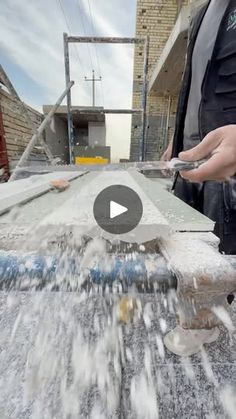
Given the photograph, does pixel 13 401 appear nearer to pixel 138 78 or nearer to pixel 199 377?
pixel 199 377

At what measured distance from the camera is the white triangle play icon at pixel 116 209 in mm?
852

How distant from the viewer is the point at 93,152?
653 cm

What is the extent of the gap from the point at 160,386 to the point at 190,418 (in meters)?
0.13

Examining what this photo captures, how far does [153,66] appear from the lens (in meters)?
6.66

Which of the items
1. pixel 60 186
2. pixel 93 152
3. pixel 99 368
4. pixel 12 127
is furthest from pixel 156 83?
pixel 99 368

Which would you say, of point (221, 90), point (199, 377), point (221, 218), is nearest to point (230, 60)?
point (221, 90)

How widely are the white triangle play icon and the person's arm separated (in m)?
0.27

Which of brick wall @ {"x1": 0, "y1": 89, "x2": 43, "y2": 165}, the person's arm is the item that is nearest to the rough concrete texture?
the person's arm

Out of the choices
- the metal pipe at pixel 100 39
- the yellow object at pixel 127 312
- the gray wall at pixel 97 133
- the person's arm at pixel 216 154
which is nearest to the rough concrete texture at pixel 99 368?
the yellow object at pixel 127 312

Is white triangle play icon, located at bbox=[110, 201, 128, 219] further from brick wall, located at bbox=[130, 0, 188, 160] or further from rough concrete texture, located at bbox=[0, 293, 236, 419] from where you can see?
brick wall, located at bbox=[130, 0, 188, 160]

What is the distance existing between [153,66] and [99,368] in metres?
7.38

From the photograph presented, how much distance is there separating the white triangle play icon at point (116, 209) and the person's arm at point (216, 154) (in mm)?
267

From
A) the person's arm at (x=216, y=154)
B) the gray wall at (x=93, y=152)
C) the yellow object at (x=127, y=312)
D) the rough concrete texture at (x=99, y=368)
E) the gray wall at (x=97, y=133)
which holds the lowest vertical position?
the rough concrete texture at (x=99, y=368)
